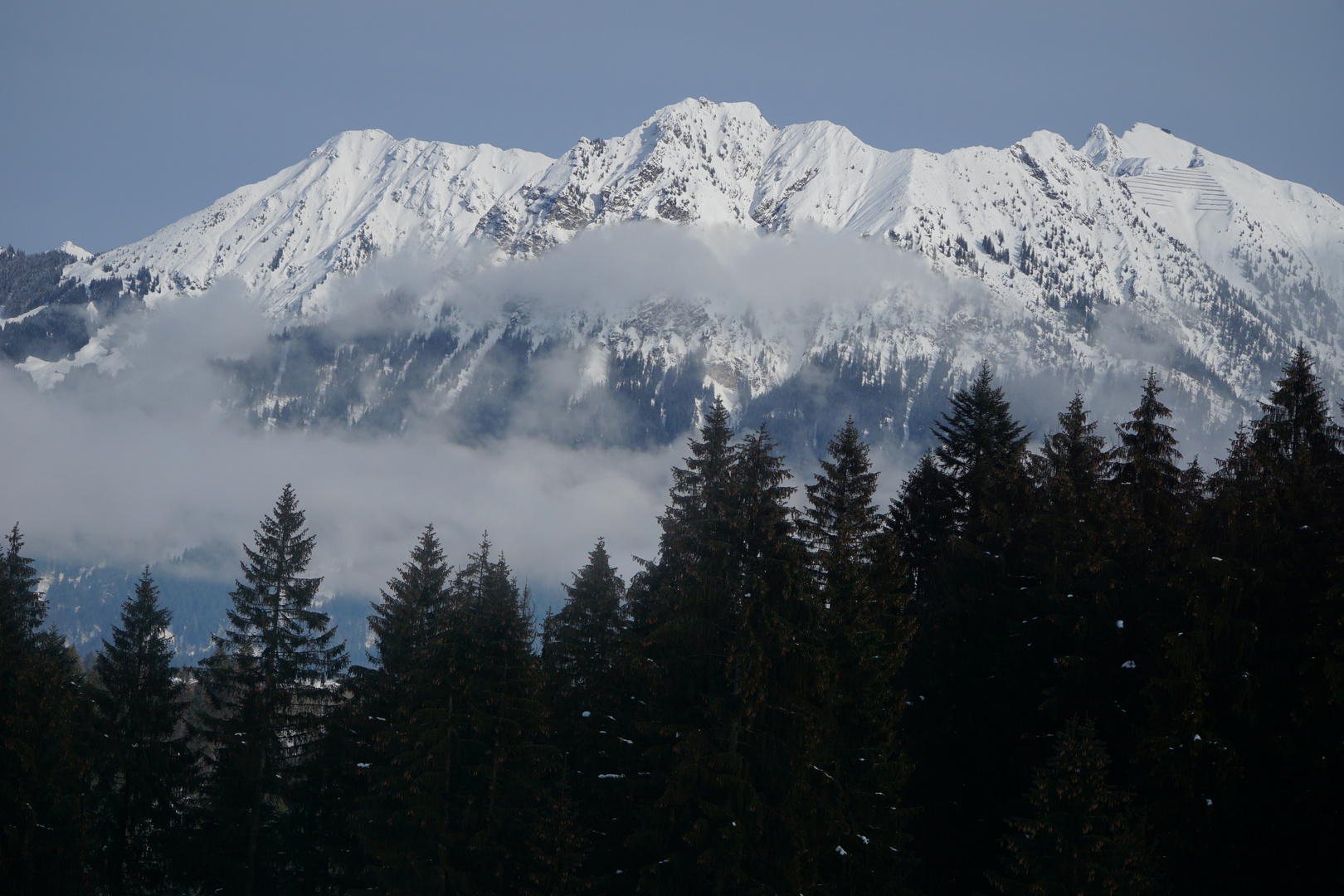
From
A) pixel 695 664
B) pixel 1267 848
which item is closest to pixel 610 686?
pixel 695 664

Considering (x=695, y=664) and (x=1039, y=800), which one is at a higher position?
(x=695, y=664)

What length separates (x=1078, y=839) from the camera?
20.1 metres

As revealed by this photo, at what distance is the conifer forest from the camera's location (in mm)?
20984

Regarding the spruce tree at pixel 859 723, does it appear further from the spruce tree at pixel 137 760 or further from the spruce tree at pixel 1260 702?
the spruce tree at pixel 137 760

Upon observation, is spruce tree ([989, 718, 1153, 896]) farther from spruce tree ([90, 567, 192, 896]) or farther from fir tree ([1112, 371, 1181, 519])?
spruce tree ([90, 567, 192, 896])

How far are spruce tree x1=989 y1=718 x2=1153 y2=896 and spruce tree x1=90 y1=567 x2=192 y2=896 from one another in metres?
30.2

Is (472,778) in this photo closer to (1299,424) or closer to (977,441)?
(977,441)

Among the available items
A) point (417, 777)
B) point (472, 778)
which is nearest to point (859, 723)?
point (472, 778)

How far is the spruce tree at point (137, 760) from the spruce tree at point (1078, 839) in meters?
30.2

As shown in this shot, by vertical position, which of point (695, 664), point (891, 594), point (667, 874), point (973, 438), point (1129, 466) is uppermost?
point (973, 438)

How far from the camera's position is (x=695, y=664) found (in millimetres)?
21797

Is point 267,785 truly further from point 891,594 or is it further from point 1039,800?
point 1039,800

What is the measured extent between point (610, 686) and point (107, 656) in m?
22.3

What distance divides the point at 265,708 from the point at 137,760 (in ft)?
21.6
